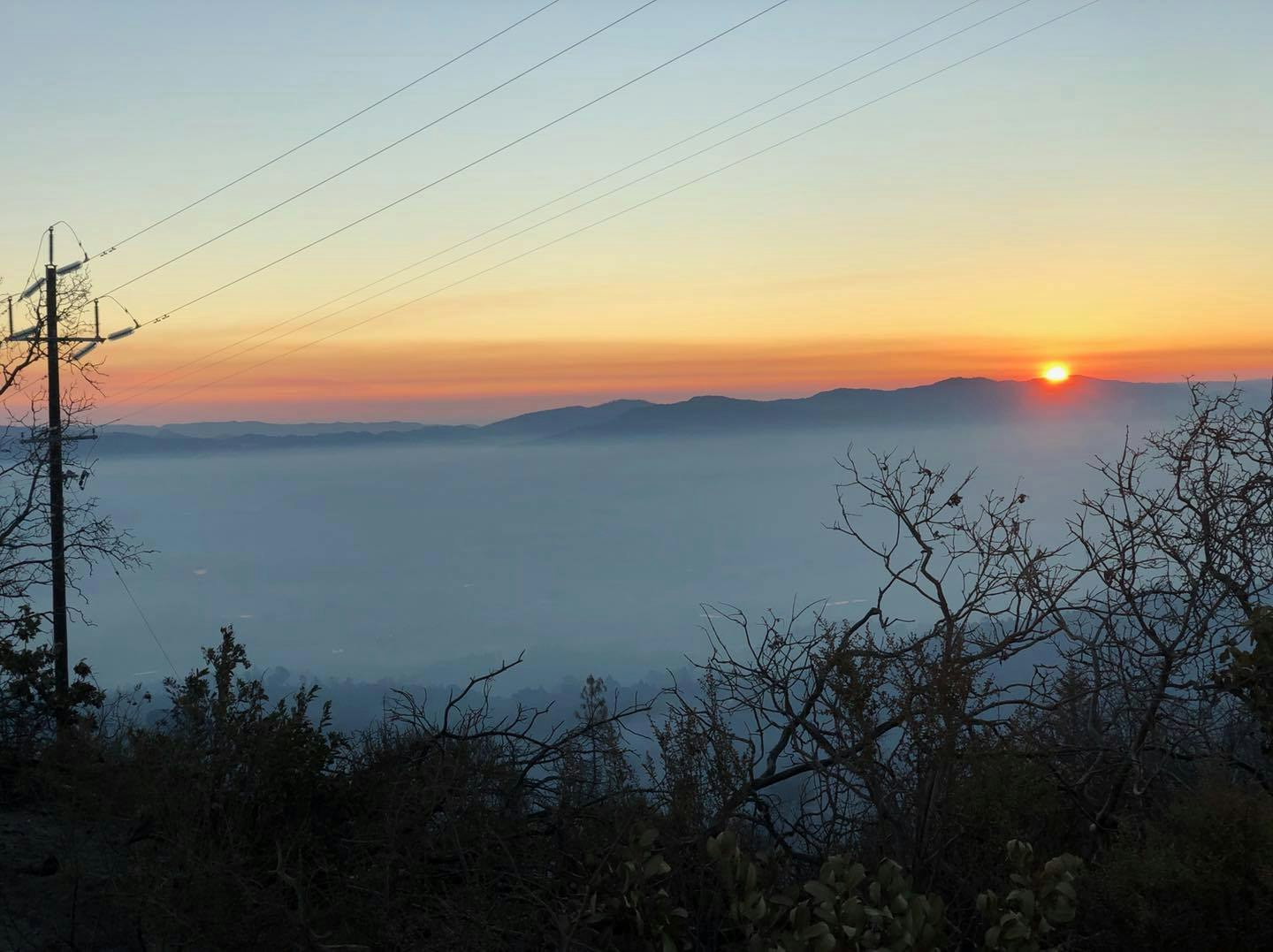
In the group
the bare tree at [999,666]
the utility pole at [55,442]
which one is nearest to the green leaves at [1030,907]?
the bare tree at [999,666]

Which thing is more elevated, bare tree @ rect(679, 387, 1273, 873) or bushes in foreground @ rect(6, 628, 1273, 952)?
bare tree @ rect(679, 387, 1273, 873)

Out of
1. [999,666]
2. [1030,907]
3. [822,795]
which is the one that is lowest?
[822,795]

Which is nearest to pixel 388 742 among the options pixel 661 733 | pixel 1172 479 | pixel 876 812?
pixel 661 733

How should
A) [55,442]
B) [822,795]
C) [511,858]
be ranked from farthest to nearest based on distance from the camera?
[55,442] → [822,795] → [511,858]

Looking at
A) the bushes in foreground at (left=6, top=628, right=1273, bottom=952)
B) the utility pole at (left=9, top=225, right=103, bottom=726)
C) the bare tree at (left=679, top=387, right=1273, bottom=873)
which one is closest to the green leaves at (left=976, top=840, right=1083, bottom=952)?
the bushes in foreground at (left=6, top=628, right=1273, bottom=952)

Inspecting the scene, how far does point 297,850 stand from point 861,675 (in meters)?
4.60

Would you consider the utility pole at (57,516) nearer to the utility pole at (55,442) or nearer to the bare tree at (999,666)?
the utility pole at (55,442)

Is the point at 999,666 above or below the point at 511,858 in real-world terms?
above

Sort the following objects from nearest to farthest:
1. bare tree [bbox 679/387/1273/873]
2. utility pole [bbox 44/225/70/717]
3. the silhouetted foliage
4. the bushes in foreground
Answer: the bushes in foreground → the silhouetted foliage → bare tree [bbox 679/387/1273/873] → utility pole [bbox 44/225/70/717]

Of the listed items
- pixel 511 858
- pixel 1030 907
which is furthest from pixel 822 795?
pixel 1030 907

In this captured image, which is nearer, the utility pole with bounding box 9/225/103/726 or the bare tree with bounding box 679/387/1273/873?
the bare tree with bounding box 679/387/1273/873

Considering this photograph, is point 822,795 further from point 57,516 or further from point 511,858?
point 57,516

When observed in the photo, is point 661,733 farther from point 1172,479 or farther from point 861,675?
point 1172,479

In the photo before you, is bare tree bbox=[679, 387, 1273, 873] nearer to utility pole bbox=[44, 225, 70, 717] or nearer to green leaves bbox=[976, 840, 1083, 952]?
green leaves bbox=[976, 840, 1083, 952]
